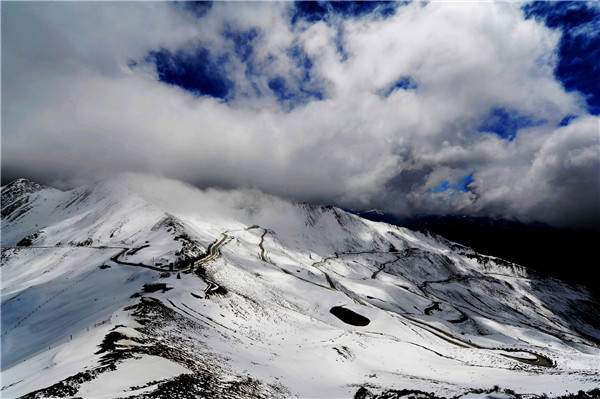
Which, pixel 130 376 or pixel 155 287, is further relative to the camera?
Answer: pixel 155 287

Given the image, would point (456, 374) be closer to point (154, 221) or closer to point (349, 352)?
point (349, 352)

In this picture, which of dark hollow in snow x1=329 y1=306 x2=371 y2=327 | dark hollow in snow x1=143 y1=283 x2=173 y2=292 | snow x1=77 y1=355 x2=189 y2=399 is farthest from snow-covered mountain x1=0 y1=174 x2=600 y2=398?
dark hollow in snow x1=329 y1=306 x2=371 y2=327

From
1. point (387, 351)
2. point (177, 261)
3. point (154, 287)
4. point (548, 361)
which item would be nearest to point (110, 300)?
point (154, 287)

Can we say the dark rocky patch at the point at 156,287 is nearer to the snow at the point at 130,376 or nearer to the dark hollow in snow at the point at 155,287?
the dark hollow in snow at the point at 155,287

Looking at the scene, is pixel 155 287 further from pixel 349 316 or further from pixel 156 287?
pixel 349 316

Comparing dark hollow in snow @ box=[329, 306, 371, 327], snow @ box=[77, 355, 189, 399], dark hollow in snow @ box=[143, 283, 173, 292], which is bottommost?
snow @ box=[77, 355, 189, 399]

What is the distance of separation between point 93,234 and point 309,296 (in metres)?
126

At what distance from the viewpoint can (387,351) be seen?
46.6 meters

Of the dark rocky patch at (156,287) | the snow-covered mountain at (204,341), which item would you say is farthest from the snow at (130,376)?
the dark rocky patch at (156,287)

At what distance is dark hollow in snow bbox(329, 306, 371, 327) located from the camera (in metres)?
67.9

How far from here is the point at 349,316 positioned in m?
71.8

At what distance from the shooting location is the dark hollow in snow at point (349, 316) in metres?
67.9

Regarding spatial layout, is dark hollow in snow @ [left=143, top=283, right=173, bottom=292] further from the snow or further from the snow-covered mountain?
the snow

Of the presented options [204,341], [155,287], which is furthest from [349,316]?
[204,341]
